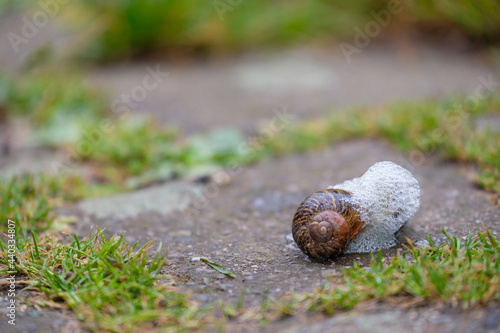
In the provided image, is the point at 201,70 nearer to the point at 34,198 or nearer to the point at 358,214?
the point at 34,198

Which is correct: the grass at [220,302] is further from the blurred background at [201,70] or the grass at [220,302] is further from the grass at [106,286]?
the blurred background at [201,70]

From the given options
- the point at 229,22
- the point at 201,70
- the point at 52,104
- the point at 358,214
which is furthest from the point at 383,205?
the point at 229,22

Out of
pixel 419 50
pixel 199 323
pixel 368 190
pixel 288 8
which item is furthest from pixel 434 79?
pixel 199 323

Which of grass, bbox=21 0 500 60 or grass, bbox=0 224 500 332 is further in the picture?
grass, bbox=21 0 500 60

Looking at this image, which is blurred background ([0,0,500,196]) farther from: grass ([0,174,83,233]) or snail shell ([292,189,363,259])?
snail shell ([292,189,363,259])

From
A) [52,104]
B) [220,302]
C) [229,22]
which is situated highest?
[229,22]

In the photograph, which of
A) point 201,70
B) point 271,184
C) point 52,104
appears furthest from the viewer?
point 201,70

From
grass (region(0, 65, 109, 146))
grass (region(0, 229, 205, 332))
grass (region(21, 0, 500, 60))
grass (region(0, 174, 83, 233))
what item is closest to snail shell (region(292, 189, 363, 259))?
grass (region(0, 229, 205, 332))
